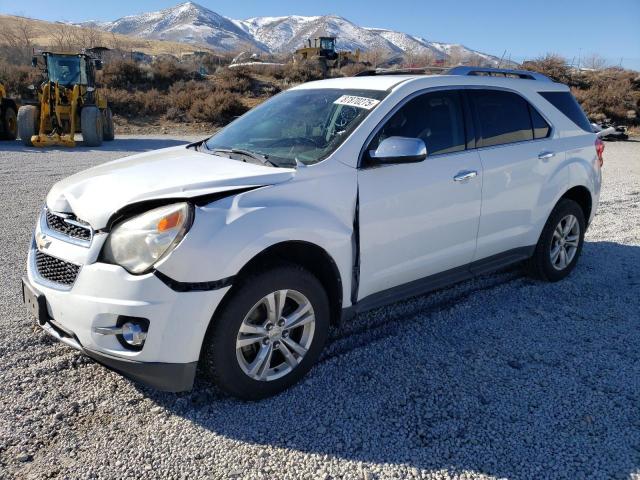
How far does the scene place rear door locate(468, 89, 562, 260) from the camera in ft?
13.9

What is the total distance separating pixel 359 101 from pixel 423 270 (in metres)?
1.25

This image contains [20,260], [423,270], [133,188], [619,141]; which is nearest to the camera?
[133,188]

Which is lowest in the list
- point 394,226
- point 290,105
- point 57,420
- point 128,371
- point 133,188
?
point 57,420

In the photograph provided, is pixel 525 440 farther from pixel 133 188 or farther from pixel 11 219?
pixel 11 219

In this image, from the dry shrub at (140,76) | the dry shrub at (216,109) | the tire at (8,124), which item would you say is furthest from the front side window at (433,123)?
the dry shrub at (140,76)

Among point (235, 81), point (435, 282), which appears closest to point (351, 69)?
point (235, 81)

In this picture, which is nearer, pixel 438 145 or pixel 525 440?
pixel 525 440

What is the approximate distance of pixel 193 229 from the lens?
2734 mm

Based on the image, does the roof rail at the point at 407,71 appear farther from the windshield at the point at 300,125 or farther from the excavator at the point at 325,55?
the excavator at the point at 325,55

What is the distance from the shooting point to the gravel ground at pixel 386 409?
2648mm

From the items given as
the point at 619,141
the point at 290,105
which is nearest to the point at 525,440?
the point at 290,105

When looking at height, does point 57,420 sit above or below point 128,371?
below

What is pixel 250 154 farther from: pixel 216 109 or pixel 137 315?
pixel 216 109

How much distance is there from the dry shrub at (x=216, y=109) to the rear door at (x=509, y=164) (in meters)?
18.9
